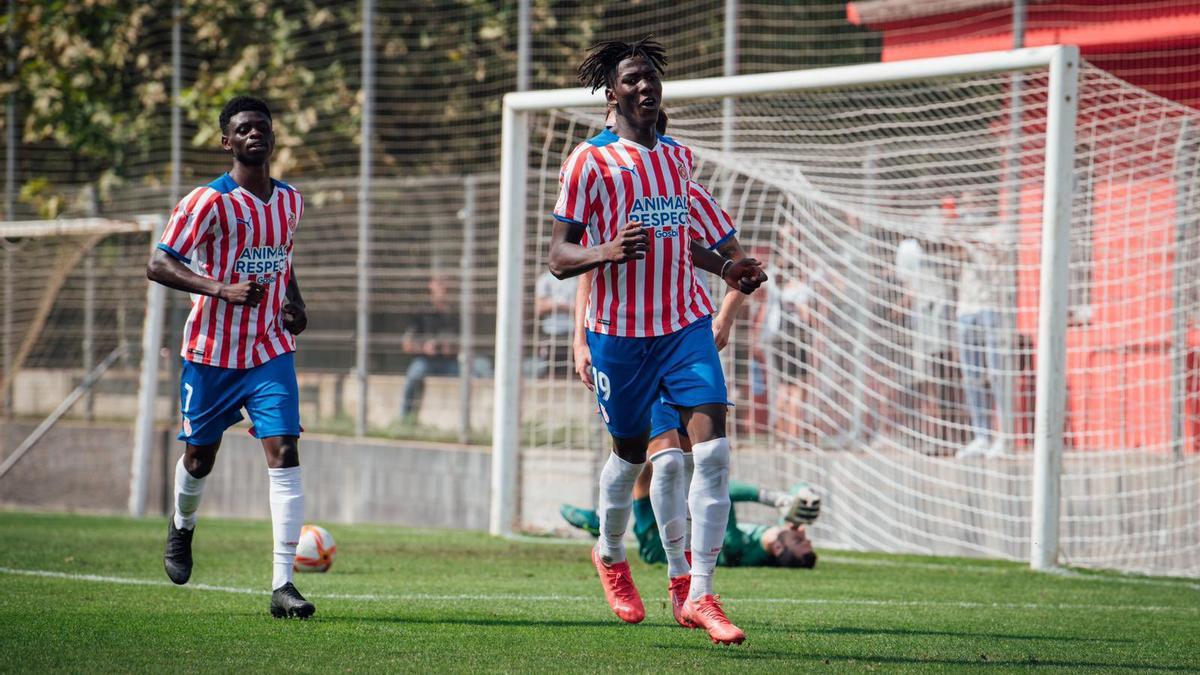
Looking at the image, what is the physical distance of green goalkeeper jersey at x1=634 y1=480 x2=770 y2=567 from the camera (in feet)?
30.4

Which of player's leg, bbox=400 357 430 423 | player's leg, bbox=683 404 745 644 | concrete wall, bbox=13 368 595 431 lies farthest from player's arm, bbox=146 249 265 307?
player's leg, bbox=400 357 430 423

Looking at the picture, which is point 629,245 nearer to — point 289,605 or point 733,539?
point 289,605

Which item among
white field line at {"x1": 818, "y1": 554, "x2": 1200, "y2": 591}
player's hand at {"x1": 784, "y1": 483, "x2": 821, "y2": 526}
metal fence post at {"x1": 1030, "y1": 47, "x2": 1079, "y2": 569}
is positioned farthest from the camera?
metal fence post at {"x1": 1030, "y1": 47, "x2": 1079, "y2": 569}

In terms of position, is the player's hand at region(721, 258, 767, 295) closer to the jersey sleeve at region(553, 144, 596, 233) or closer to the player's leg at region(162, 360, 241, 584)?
the jersey sleeve at region(553, 144, 596, 233)

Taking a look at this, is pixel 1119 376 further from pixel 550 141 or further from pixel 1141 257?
pixel 550 141

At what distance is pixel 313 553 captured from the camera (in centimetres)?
891

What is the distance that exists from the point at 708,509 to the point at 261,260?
2.27 metres

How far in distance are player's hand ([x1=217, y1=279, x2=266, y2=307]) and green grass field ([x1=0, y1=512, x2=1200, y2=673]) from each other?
125cm

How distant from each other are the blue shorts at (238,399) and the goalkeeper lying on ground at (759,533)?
108 inches

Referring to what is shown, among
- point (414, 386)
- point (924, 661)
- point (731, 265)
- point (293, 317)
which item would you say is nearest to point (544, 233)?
point (414, 386)

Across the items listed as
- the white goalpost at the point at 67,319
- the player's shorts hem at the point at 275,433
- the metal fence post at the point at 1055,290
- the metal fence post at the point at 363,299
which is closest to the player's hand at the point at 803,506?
the metal fence post at the point at 1055,290

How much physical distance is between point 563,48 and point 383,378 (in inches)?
154

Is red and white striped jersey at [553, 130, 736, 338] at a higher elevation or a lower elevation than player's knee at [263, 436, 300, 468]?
higher

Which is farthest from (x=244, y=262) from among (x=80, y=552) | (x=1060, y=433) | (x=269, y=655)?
(x=1060, y=433)
